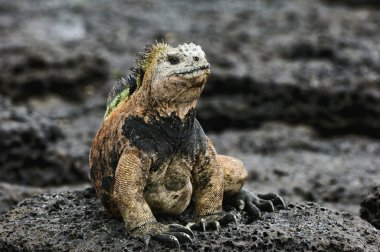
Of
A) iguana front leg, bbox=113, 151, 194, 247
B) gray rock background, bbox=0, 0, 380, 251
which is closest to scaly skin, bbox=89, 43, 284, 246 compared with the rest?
iguana front leg, bbox=113, 151, 194, 247

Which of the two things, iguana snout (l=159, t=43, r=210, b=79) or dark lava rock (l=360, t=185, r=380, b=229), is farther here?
dark lava rock (l=360, t=185, r=380, b=229)

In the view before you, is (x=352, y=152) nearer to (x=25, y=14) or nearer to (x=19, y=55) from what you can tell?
(x=19, y=55)

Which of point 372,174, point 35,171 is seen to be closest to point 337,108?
point 372,174

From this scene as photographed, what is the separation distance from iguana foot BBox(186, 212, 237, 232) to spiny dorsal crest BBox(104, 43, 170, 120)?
2.93 feet

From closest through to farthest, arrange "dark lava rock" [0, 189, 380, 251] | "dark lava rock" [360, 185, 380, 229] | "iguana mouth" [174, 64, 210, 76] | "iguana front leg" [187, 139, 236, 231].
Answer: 1. "iguana mouth" [174, 64, 210, 76]
2. "dark lava rock" [0, 189, 380, 251]
3. "iguana front leg" [187, 139, 236, 231]
4. "dark lava rock" [360, 185, 380, 229]

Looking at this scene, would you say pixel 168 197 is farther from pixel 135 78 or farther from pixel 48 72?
pixel 48 72

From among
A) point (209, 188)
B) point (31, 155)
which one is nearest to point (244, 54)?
point (31, 155)

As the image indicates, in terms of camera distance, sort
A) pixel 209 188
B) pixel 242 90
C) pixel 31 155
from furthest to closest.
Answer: pixel 242 90, pixel 31 155, pixel 209 188

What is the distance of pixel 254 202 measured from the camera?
5.57m

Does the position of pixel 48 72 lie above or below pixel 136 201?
above

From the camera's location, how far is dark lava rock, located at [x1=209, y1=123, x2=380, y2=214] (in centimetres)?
872

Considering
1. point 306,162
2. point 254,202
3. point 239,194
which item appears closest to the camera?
point 254,202

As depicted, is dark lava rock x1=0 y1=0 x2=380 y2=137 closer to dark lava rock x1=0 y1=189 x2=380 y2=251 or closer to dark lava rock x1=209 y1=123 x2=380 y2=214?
dark lava rock x1=209 y1=123 x2=380 y2=214

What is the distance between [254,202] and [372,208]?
1082mm
